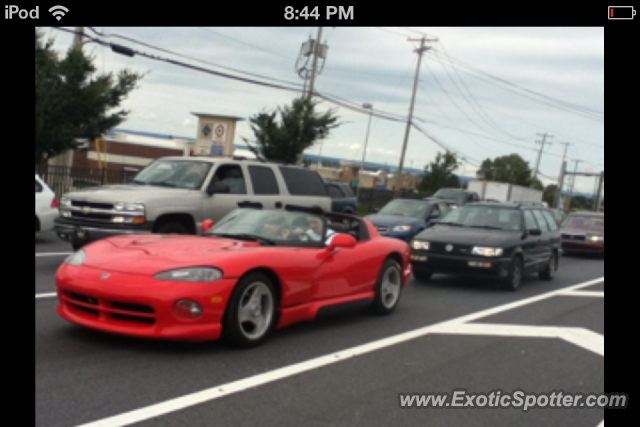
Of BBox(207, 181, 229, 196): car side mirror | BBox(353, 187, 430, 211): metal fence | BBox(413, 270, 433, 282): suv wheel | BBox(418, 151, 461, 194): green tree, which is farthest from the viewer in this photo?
BBox(418, 151, 461, 194): green tree

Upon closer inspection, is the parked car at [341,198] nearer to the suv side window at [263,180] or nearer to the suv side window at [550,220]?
the suv side window at [550,220]

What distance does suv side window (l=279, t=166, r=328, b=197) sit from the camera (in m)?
13.3

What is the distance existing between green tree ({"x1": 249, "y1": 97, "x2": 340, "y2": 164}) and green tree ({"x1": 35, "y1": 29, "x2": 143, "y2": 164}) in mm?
5774

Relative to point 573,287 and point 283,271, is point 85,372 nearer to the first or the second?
point 283,271

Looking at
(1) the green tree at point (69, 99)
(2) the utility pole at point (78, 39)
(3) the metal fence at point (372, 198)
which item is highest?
(2) the utility pole at point (78, 39)

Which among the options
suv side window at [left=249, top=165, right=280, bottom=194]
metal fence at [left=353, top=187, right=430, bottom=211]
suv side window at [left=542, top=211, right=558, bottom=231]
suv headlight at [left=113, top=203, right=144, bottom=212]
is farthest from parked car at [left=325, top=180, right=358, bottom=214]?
metal fence at [left=353, top=187, right=430, bottom=211]

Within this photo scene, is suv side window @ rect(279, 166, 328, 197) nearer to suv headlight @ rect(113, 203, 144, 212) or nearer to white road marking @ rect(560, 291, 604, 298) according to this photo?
suv headlight @ rect(113, 203, 144, 212)

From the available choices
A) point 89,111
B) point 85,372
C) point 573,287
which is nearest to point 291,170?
point 573,287

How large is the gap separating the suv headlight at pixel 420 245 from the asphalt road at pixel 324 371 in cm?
312

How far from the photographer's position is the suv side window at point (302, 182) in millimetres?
13258

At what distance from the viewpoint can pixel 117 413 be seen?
4461mm

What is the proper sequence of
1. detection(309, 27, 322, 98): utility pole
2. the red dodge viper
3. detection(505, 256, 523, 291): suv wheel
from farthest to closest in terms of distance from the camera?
detection(309, 27, 322, 98): utility pole
detection(505, 256, 523, 291): suv wheel
the red dodge viper

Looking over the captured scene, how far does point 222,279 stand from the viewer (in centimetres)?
602

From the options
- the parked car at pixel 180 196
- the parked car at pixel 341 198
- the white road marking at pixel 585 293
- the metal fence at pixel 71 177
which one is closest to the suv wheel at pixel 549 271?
the white road marking at pixel 585 293
